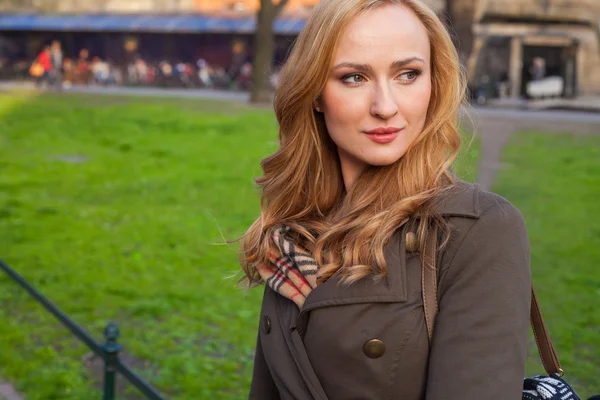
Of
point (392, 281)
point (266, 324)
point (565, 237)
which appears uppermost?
point (392, 281)

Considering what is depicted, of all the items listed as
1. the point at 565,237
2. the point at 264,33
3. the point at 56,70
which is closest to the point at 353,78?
the point at 565,237

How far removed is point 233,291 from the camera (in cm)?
648

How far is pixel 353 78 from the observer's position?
172 centimetres

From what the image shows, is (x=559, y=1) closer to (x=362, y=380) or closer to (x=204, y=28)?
(x=204, y=28)

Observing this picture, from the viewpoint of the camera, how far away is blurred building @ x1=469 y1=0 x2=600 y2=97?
1207 inches

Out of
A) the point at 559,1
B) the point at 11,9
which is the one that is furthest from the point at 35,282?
the point at 11,9

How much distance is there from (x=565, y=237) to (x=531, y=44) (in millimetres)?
24944

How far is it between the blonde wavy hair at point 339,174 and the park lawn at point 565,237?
10.6 feet

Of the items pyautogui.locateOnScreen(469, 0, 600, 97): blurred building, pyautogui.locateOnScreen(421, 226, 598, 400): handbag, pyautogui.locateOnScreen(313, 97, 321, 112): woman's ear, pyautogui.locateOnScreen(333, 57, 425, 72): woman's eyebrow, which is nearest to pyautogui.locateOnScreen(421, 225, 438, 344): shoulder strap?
pyautogui.locateOnScreen(421, 226, 598, 400): handbag

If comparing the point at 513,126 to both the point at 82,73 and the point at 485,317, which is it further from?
the point at 82,73

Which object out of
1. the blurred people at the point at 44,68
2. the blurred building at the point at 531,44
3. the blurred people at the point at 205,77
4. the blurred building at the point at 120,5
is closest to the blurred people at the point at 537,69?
the blurred building at the point at 531,44

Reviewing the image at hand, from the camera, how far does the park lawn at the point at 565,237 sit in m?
5.22

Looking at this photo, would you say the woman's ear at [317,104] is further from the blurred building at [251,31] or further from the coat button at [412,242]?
the blurred building at [251,31]

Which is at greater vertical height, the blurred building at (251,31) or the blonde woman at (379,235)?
the blonde woman at (379,235)
